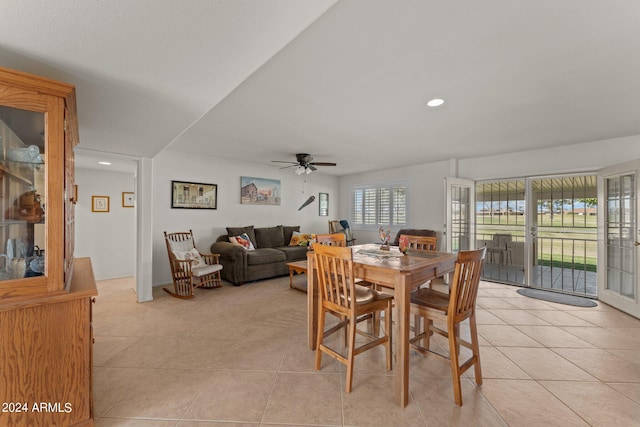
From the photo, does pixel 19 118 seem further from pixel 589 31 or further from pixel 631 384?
pixel 631 384

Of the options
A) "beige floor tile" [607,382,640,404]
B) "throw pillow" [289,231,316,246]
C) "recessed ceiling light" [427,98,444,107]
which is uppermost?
"recessed ceiling light" [427,98,444,107]

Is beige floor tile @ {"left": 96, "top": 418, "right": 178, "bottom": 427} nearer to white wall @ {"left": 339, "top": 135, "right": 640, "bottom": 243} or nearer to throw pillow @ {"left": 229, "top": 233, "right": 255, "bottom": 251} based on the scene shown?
throw pillow @ {"left": 229, "top": 233, "right": 255, "bottom": 251}

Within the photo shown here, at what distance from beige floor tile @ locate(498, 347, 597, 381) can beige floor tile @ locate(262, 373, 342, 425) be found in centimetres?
155

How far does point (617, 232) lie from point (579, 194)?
134cm

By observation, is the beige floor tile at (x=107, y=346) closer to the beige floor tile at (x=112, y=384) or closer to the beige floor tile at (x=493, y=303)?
the beige floor tile at (x=112, y=384)

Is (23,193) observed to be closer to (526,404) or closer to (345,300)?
(345,300)

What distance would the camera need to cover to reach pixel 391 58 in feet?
6.22

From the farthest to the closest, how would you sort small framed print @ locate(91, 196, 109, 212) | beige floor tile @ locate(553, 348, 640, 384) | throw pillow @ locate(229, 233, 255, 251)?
throw pillow @ locate(229, 233, 255, 251)
small framed print @ locate(91, 196, 109, 212)
beige floor tile @ locate(553, 348, 640, 384)

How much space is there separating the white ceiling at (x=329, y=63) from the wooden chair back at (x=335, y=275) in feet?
4.22

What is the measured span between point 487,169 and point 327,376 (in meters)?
4.71

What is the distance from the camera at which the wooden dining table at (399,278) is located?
1779mm

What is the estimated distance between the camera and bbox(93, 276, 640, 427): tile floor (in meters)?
1.68

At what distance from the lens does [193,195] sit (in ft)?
16.6

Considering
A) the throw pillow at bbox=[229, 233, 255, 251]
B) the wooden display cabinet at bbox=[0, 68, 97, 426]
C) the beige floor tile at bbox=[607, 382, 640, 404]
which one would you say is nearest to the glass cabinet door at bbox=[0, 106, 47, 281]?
the wooden display cabinet at bbox=[0, 68, 97, 426]
